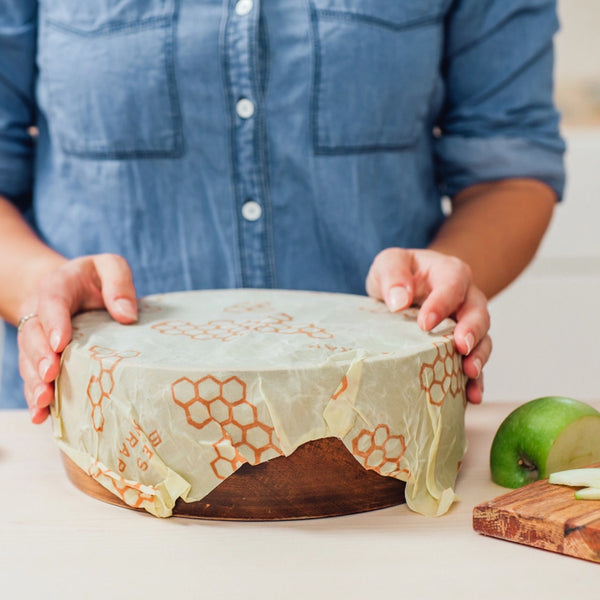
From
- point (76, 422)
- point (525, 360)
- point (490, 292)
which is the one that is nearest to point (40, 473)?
point (76, 422)

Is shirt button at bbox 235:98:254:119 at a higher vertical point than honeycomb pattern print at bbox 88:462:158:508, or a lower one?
higher

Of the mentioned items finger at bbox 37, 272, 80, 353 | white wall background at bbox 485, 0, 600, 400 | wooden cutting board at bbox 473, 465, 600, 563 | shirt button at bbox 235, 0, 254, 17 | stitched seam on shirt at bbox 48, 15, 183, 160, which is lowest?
white wall background at bbox 485, 0, 600, 400

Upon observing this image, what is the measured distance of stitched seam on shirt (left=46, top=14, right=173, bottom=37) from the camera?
1.05 m

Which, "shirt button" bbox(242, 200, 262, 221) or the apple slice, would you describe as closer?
the apple slice

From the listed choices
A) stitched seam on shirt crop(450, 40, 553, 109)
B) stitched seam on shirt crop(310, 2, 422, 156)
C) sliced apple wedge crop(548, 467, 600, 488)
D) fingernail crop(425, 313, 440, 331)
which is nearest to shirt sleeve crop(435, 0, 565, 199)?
stitched seam on shirt crop(450, 40, 553, 109)

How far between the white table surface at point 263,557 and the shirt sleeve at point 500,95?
582 millimetres

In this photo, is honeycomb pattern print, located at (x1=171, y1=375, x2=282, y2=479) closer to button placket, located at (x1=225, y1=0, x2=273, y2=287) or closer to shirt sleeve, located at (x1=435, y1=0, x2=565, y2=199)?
button placket, located at (x1=225, y1=0, x2=273, y2=287)

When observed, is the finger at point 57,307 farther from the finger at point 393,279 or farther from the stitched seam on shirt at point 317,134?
the stitched seam on shirt at point 317,134

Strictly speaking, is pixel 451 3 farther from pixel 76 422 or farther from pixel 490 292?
pixel 76 422

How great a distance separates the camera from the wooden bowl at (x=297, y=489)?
680mm

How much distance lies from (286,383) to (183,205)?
1.62 ft

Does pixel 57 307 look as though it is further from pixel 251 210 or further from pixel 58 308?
pixel 251 210

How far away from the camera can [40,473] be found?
31.6 inches

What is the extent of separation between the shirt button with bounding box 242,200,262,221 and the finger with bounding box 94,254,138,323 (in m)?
0.27
